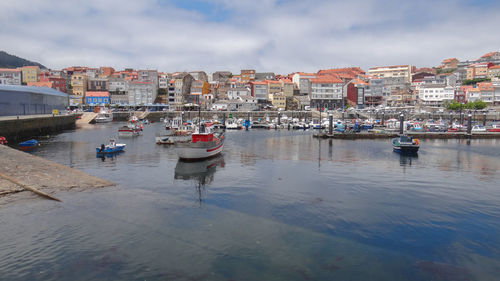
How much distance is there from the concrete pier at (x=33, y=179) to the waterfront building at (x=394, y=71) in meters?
136

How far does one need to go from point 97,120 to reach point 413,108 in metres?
87.6

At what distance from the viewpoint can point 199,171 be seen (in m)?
24.6

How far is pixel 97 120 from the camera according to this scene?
3216 inches

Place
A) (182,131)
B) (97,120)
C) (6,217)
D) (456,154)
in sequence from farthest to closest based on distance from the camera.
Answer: (97,120), (182,131), (456,154), (6,217)

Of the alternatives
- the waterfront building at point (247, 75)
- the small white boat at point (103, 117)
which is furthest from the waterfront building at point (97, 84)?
the waterfront building at point (247, 75)

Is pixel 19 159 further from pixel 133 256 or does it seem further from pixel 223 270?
pixel 223 270

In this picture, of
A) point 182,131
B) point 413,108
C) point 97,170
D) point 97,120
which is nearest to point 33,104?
point 97,120

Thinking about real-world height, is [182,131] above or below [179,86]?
below

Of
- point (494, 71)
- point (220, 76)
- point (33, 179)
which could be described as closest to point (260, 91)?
point (220, 76)

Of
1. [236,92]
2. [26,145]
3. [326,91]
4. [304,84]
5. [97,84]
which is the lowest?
[26,145]

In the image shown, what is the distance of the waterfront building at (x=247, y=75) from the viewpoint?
129 metres

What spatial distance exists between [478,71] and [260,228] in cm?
15214

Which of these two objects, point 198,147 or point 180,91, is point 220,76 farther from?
point 198,147

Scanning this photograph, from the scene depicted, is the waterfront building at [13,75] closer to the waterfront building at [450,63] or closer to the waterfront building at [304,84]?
the waterfront building at [304,84]
